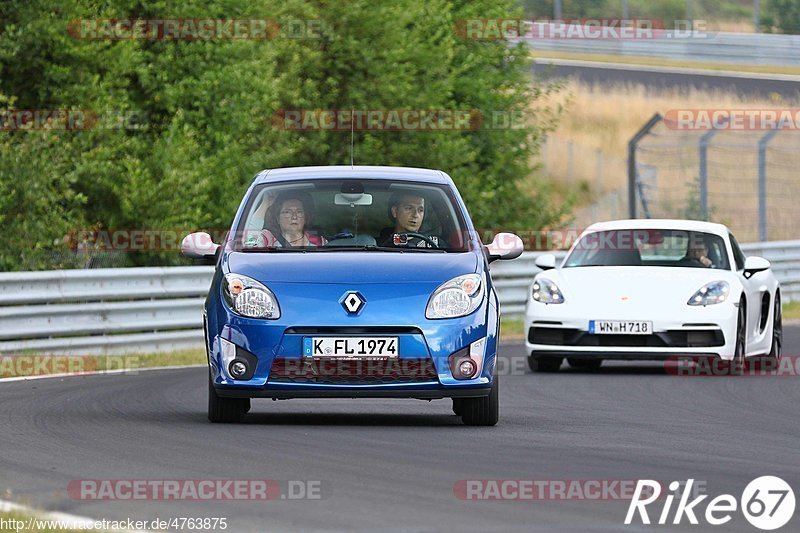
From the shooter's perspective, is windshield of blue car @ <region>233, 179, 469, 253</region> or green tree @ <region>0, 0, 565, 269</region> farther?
green tree @ <region>0, 0, 565, 269</region>

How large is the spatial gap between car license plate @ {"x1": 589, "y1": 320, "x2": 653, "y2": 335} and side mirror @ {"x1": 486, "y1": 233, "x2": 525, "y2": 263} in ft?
14.1

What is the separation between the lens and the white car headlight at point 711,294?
15.3 meters

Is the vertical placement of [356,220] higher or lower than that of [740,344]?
higher

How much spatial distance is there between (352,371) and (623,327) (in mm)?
5748

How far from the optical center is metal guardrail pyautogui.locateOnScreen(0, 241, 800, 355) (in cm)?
1681

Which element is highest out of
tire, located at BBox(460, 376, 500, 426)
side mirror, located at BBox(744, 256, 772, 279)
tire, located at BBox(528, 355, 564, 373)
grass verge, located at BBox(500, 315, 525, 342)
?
tire, located at BBox(460, 376, 500, 426)

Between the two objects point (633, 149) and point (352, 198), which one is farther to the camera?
point (633, 149)

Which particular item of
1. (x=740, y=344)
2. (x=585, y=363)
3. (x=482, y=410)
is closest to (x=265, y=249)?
(x=482, y=410)

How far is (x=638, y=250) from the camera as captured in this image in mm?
16219

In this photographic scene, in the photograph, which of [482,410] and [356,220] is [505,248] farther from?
[482,410]

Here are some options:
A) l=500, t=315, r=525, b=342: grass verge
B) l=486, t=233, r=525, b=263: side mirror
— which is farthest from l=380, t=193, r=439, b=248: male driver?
l=500, t=315, r=525, b=342: grass verge

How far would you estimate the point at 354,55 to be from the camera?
30.0 meters

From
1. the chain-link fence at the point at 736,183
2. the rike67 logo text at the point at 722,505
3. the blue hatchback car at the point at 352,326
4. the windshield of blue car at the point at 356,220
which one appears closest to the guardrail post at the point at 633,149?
the chain-link fence at the point at 736,183

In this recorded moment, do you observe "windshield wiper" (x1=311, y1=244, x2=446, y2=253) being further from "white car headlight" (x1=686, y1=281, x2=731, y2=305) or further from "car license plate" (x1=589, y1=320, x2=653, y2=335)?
"white car headlight" (x1=686, y1=281, x2=731, y2=305)
